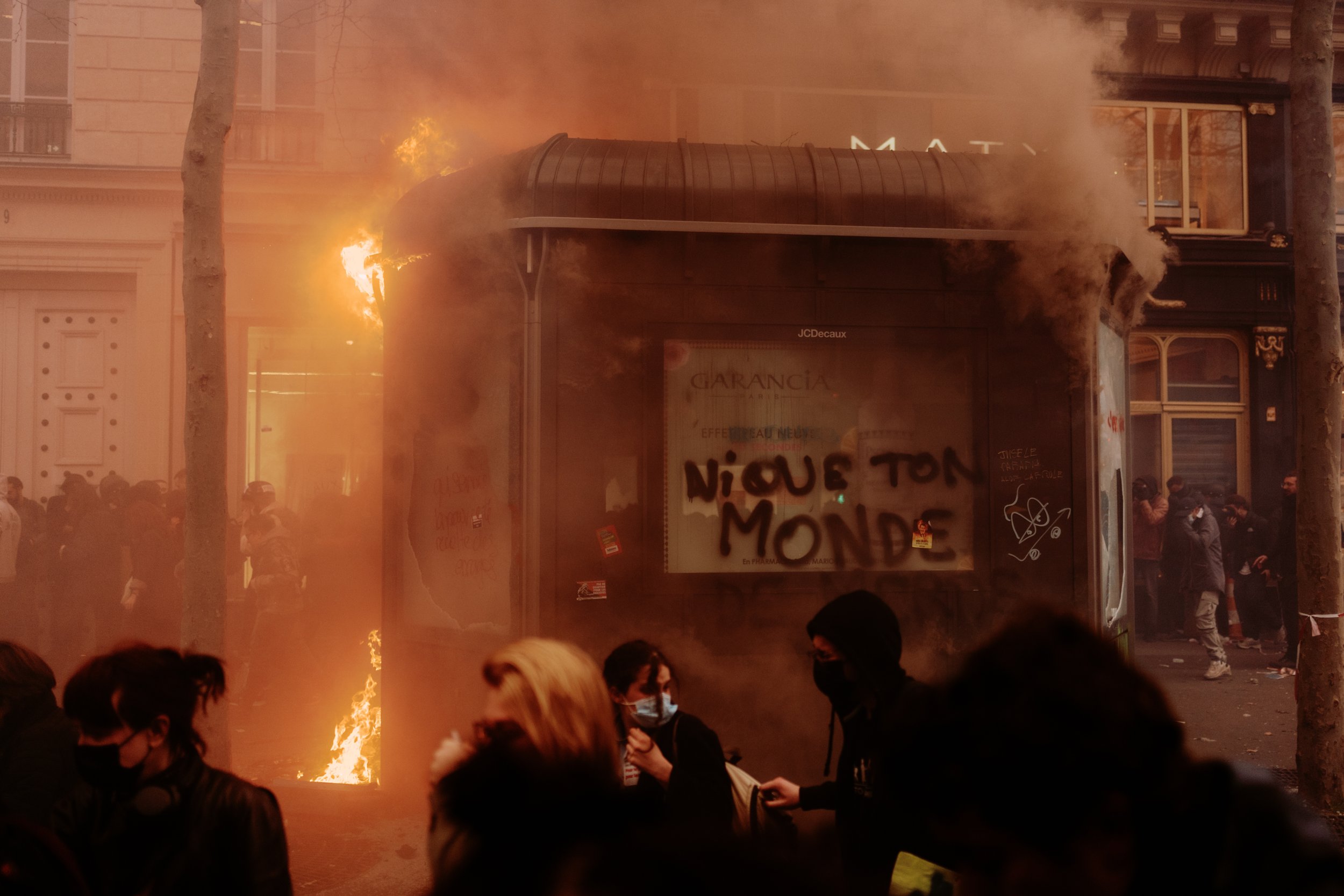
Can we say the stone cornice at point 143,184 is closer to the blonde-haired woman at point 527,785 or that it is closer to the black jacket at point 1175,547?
the black jacket at point 1175,547

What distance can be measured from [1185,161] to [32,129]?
13.6 meters

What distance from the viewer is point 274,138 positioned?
483 inches

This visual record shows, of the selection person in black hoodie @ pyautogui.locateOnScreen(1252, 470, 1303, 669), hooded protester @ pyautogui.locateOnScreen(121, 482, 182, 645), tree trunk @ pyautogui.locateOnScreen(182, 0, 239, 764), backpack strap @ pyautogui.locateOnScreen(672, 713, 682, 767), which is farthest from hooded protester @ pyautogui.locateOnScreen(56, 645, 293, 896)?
person in black hoodie @ pyautogui.locateOnScreen(1252, 470, 1303, 669)

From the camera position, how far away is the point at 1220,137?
37.8 feet

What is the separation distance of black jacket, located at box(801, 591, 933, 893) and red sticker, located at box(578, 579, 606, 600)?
251cm

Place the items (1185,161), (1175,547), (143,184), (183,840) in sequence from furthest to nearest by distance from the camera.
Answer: (143,184)
(1185,161)
(1175,547)
(183,840)

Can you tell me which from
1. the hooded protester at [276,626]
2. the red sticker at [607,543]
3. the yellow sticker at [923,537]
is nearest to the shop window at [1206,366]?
the yellow sticker at [923,537]

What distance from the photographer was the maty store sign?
5.50 metres

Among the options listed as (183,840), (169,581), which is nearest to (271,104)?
(169,581)

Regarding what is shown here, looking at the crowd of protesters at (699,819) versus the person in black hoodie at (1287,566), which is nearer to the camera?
the crowd of protesters at (699,819)

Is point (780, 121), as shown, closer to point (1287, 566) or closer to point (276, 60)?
point (1287, 566)

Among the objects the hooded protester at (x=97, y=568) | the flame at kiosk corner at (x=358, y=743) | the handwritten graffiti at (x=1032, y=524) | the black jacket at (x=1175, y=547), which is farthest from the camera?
the black jacket at (x=1175, y=547)

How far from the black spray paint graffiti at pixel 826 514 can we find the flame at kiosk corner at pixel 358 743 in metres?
2.20

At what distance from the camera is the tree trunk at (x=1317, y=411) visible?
5406 millimetres
